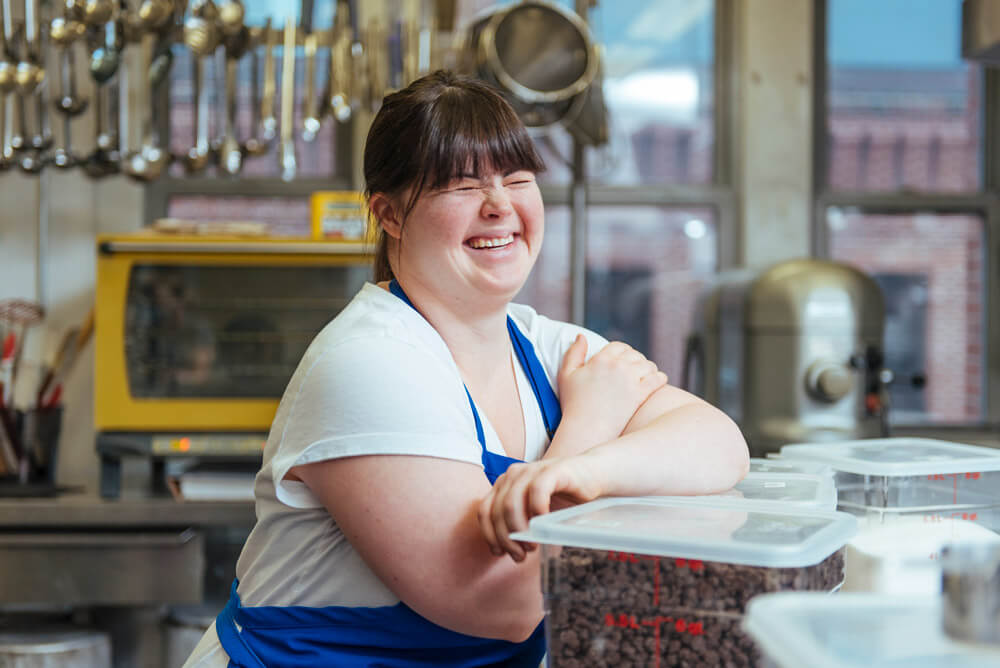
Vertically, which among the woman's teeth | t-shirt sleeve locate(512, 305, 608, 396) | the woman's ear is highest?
the woman's ear

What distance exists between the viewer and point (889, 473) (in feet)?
3.09

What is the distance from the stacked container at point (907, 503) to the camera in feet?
2.77

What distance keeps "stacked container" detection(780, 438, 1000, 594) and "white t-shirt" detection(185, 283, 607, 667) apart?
31cm

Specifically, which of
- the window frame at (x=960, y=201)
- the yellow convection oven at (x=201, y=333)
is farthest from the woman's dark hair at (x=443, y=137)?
the window frame at (x=960, y=201)

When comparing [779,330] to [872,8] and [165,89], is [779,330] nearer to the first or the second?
[872,8]

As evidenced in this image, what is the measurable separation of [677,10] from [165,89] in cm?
146

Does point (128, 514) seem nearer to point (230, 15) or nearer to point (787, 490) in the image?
point (230, 15)

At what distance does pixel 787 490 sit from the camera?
93 cm

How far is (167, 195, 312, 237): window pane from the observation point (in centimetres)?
292

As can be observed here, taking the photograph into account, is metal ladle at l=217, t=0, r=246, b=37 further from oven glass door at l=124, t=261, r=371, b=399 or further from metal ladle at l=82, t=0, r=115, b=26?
oven glass door at l=124, t=261, r=371, b=399

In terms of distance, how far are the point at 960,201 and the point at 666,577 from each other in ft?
9.05

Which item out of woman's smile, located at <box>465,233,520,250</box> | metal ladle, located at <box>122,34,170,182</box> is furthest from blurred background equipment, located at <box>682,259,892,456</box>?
woman's smile, located at <box>465,233,520,250</box>

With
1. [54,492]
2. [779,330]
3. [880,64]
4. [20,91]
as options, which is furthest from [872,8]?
[54,492]

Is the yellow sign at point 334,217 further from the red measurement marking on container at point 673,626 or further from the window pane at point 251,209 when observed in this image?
the red measurement marking on container at point 673,626
